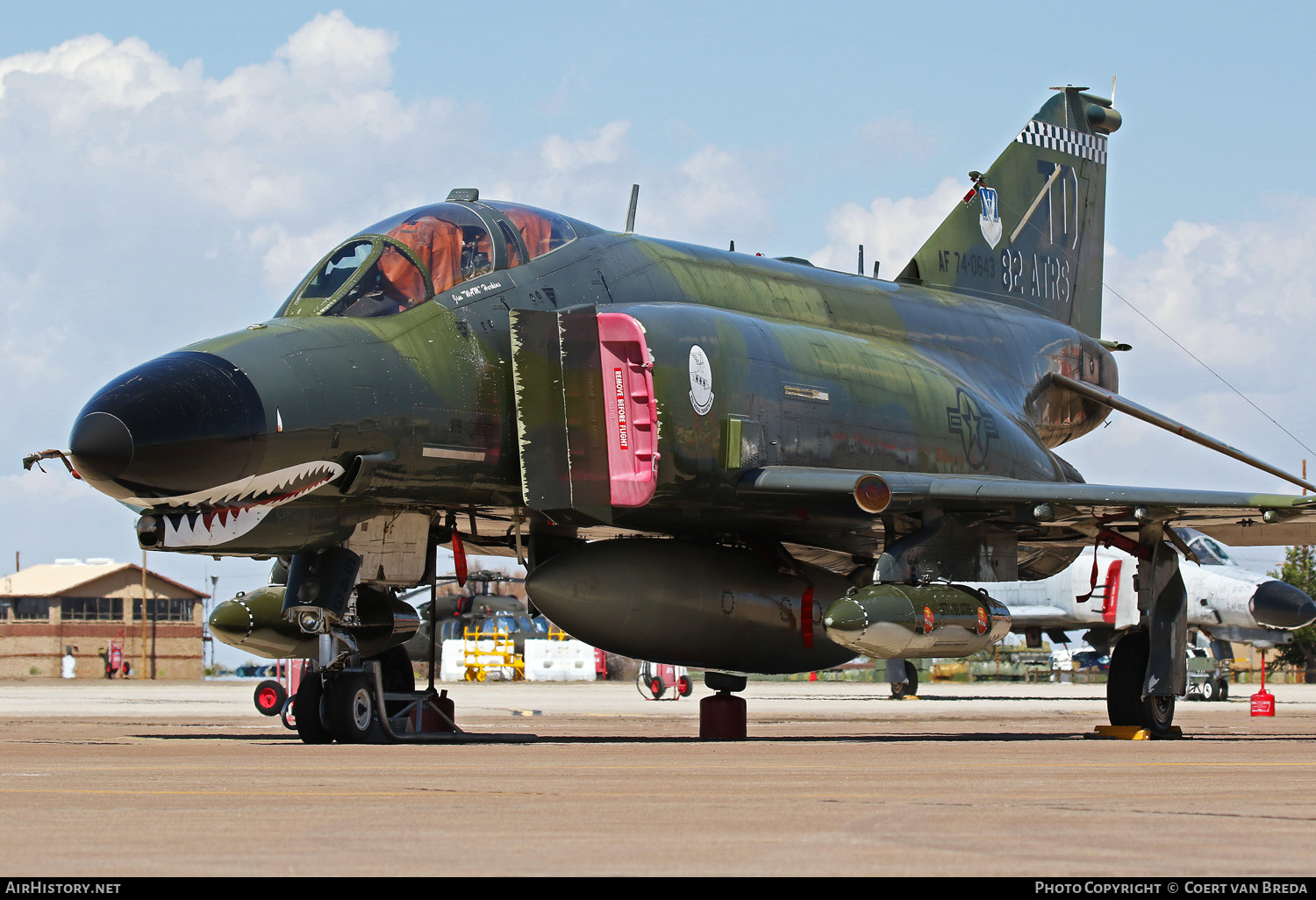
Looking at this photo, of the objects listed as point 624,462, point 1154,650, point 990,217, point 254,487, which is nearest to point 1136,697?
point 1154,650

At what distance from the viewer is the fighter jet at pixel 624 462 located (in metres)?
10.9

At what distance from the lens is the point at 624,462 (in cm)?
1217

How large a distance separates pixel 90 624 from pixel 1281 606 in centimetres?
5953

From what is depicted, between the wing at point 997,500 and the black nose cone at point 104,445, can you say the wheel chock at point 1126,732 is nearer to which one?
the wing at point 997,500

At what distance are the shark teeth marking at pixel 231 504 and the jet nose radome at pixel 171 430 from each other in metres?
0.24

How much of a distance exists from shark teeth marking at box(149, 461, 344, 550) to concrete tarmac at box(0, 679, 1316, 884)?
149 cm

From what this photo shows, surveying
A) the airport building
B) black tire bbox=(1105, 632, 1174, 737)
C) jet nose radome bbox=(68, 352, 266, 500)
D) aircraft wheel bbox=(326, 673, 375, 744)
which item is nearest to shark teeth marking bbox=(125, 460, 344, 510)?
jet nose radome bbox=(68, 352, 266, 500)

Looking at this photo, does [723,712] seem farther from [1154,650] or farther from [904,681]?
[904,681]

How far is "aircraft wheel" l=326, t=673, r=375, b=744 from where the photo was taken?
1175cm

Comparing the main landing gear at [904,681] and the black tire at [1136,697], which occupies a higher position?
the black tire at [1136,697]

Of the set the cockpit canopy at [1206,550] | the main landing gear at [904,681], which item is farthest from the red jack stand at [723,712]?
the cockpit canopy at [1206,550]

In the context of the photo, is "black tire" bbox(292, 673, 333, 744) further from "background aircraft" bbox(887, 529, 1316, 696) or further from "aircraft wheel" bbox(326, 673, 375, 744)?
"background aircraft" bbox(887, 529, 1316, 696)

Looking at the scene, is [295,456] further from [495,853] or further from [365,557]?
[495,853]
